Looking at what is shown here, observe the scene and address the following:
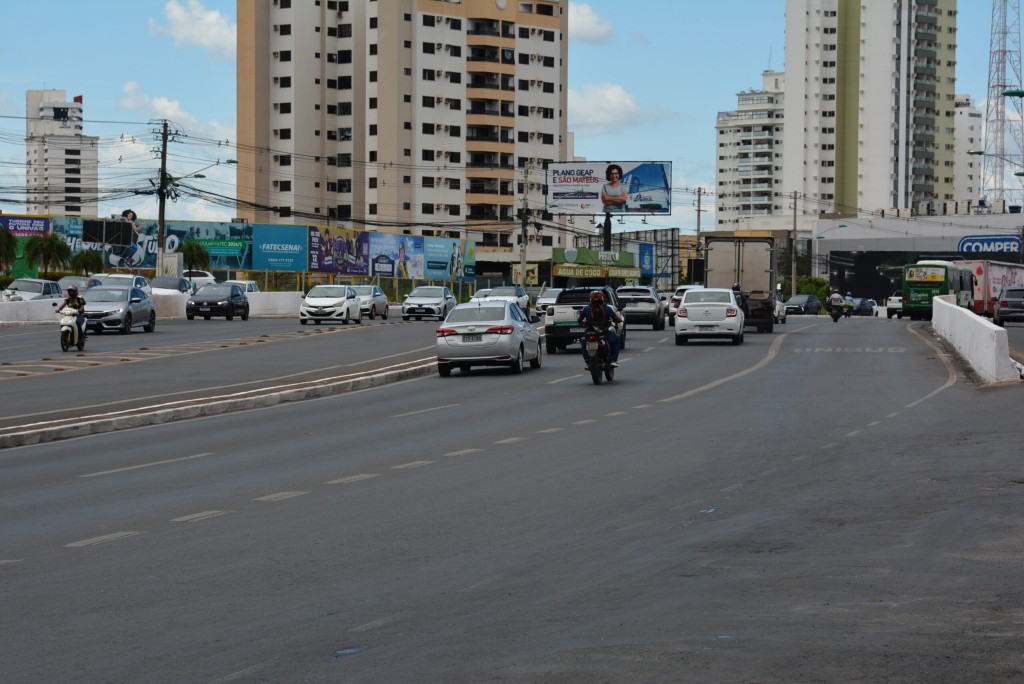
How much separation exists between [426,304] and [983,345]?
121 ft

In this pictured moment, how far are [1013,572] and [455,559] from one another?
11.6 feet

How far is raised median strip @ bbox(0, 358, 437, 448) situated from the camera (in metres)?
18.5

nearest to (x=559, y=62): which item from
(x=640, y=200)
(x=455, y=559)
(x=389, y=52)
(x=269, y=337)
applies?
(x=389, y=52)

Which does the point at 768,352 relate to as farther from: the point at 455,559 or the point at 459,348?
the point at 455,559

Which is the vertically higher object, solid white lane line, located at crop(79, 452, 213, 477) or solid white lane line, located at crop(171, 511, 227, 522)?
solid white lane line, located at crop(171, 511, 227, 522)

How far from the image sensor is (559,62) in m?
150

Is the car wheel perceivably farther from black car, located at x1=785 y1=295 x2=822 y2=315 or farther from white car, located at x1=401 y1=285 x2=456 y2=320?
black car, located at x1=785 y1=295 x2=822 y2=315

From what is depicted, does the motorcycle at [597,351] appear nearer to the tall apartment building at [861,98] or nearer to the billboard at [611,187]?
the billboard at [611,187]

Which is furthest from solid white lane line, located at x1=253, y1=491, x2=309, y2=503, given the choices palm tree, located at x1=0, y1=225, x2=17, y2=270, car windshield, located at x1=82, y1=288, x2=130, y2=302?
palm tree, located at x1=0, y1=225, x2=17, y2=270

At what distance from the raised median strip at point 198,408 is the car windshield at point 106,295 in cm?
1927

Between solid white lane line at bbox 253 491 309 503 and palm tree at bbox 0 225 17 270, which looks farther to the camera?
palm tree at bbox 0 225 17 270

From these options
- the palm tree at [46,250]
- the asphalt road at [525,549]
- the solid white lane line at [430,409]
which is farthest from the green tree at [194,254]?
the asphalt road at [525,549]

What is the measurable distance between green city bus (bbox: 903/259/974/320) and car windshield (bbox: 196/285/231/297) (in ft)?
125

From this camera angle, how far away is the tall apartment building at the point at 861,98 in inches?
6762
